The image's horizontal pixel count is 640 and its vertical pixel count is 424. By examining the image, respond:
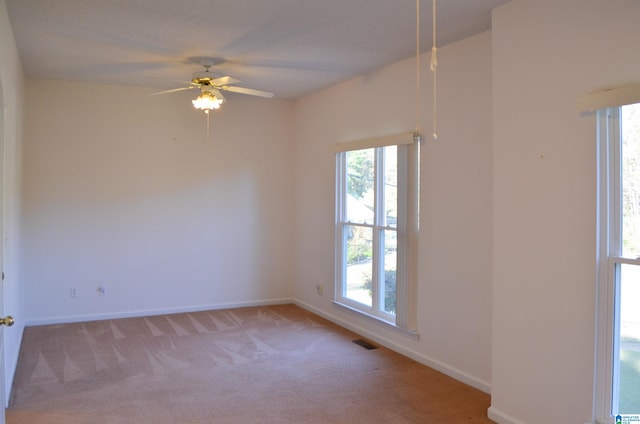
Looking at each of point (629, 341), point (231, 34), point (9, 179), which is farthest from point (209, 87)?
point (629, 341)

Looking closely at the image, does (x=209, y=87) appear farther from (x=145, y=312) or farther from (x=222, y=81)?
(x=145, y=312)

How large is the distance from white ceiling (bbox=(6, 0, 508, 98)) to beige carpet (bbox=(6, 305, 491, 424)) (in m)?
2.67

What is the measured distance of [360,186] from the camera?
5.25 m

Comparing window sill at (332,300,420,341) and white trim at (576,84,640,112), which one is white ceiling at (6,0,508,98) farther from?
window sill at (332,300,420,341)

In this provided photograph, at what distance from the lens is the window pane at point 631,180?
7.96ft

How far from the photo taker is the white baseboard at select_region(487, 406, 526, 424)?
9.99 ft

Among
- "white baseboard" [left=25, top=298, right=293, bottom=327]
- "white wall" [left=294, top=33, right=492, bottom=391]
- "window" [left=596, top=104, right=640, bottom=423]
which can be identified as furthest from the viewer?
"white baseboard" [left=25, top=298, right=293, bottom=327]

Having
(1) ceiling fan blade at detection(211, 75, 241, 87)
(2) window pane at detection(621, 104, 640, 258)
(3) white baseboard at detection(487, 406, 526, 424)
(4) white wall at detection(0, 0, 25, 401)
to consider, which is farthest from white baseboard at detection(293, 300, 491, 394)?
(4) white wall at detection(0, 0, 25, 401)

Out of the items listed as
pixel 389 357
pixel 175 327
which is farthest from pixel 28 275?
pixel 389 357

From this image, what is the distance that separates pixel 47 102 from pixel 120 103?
2.44ft

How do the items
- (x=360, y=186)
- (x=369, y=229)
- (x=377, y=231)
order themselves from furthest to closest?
(x=360, y=186) < (x=369, y=229) < (x=377, y=231)

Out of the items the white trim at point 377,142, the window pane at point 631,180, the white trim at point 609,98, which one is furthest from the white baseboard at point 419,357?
the white trim at point 609,98

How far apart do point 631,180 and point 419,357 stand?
2416mm

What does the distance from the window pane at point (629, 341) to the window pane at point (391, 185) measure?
2276mm
